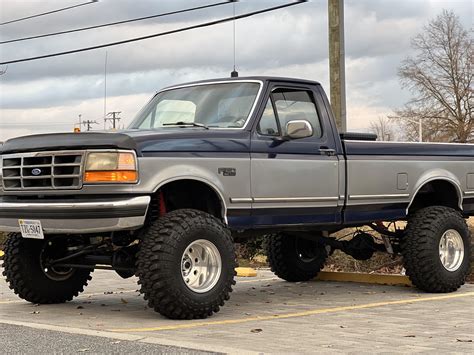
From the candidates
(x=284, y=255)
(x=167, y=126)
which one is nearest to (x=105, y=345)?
(x=167, y=126)

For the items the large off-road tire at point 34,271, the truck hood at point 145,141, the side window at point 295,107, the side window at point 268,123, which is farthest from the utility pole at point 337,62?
the large off-road tire at point 34,271

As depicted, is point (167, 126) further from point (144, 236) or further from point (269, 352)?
point (269, 352)

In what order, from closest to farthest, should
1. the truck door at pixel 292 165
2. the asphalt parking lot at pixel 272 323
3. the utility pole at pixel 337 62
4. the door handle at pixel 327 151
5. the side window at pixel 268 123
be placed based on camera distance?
the asphalt parking lot at pixel 272 323 → the truck door at pixel 292 165 → the side window at pixel 268 123 → the door handle at pixel 327 151 → the utility pole at pixel 337 62

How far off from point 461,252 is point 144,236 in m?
4.54

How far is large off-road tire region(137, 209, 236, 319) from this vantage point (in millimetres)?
8008

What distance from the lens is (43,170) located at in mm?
8484

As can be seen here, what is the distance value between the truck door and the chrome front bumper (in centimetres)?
147

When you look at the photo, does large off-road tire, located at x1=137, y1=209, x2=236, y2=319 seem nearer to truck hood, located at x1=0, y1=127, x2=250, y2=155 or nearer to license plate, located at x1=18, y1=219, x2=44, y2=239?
truck hood, located at x1=0, y1=127, x2=250, y2=155

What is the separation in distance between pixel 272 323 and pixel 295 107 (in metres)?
2.82

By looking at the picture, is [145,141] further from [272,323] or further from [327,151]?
[327,151]

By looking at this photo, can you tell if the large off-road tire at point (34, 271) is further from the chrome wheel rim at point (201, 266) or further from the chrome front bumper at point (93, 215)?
the chrome wheel rim at point (201, 266)

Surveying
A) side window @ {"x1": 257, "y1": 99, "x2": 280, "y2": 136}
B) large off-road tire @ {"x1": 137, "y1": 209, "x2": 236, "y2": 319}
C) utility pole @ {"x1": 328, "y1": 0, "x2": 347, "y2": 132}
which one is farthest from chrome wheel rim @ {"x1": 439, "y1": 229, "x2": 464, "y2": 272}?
utility pole @ {"x1": 328, "y1": 0, "x2": 347, "y2": 132}

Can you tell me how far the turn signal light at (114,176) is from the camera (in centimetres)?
799

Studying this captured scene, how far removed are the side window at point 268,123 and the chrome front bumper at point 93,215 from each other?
5.78 feet
